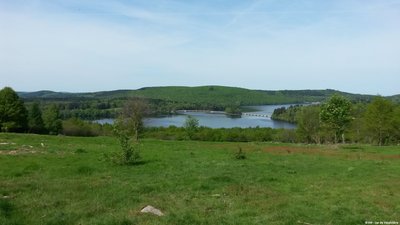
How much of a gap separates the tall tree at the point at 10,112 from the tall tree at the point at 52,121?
61.0 feet

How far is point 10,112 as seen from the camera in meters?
73.8

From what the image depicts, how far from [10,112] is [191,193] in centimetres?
6777

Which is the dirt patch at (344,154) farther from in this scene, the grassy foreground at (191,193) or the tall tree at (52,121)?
the tall tree at (52,121)

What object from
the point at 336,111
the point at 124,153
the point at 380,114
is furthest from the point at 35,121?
the point at 124,153

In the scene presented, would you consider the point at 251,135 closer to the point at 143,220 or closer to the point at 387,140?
the point at 387,140

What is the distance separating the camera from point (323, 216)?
12219mm

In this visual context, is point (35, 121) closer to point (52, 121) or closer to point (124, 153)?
point (52, 121)

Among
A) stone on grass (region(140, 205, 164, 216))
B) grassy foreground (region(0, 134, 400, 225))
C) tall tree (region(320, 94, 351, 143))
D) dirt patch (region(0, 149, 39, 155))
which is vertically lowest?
dirt patch (region(0, 149, 39, 155))

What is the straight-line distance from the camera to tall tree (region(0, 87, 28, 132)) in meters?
73.2

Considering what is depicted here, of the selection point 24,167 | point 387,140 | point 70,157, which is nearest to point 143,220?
point 24,167

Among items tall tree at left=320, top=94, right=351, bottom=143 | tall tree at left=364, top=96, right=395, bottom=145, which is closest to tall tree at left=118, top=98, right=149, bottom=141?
tall tree at left=320, top=94, right=351, bottom=143

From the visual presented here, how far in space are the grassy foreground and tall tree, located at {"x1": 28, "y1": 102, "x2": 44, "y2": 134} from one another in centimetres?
6600

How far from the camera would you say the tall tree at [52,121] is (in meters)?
96.6

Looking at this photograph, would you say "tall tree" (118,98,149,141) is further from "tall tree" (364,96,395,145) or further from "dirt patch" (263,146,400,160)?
"tall tree" (364,96,395,145)
